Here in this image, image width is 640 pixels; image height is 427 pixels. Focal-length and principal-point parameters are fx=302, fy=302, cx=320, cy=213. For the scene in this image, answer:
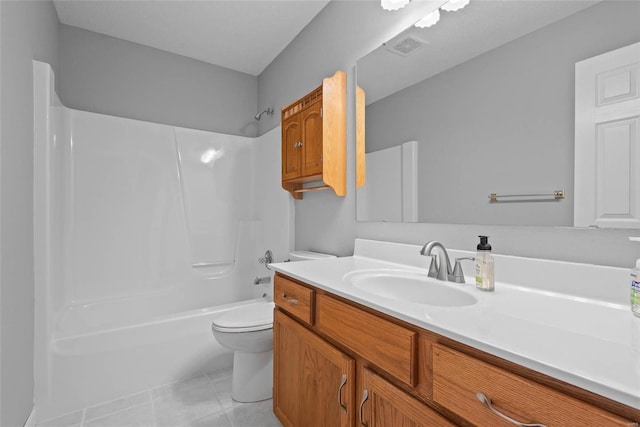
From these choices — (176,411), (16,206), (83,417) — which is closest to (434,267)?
(176,411)

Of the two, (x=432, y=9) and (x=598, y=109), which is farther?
(x=432, y=9)

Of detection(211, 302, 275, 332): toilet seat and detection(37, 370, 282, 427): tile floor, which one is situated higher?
detection(211, 302, 275, 332): toilet seat

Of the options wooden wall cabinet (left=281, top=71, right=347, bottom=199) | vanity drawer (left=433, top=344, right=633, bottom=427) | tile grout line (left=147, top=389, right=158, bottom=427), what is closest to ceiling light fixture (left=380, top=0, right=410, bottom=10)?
wooden wall cabinet (left=281, top=71, right=347, bottom=199)

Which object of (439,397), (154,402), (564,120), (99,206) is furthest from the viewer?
(99,206)

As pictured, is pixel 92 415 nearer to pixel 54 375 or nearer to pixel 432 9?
pixel 54 375

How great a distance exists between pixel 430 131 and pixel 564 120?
49 cm

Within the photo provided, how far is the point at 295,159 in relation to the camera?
2023mm

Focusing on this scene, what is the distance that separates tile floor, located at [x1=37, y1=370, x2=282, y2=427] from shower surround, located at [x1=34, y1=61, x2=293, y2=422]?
0.07 meters

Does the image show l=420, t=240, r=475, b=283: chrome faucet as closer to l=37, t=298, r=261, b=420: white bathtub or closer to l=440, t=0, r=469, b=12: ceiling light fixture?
l=440, t=0, r=469, b=12: ceiling light fixture

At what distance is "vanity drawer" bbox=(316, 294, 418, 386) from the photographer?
76 centimetres

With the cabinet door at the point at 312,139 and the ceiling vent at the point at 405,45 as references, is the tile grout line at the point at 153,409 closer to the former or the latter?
the cabinet door at the point at 312,139

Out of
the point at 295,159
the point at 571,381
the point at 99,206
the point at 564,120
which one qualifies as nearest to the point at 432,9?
the point at 564,120

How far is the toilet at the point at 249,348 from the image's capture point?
1.65 meters

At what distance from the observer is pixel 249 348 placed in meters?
1.69
